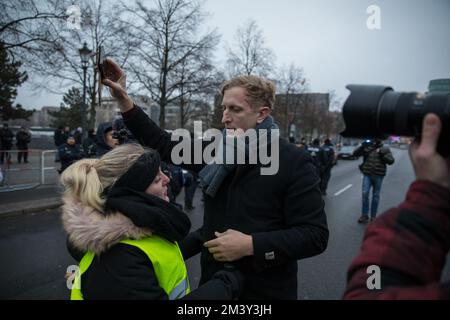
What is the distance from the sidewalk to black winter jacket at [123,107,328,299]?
5.75 m

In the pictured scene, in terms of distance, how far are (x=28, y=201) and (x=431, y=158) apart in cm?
861

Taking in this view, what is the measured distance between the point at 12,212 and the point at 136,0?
420 inches

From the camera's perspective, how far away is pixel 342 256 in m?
4.70

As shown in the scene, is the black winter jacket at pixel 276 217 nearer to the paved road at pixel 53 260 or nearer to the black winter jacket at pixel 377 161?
the paved road at pixel 53 260

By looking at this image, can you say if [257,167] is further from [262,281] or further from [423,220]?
[423,220]

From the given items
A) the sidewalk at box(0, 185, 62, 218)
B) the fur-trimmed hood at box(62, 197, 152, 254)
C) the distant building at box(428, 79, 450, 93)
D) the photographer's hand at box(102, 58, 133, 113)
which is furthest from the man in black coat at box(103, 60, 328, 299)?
the sidewalk at box(0, 185, 62, 218)

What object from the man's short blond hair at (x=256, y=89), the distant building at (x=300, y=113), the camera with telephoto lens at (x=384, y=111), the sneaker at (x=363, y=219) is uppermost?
the distant building at (x=300, y=113)

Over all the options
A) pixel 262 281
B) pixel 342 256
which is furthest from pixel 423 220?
pixel 342 256

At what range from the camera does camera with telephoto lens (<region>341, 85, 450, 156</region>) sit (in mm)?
898

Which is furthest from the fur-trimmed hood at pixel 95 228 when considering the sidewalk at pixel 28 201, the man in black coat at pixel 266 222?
the sidewalk at pixel 28 201

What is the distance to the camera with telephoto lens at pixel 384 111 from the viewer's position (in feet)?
2.95

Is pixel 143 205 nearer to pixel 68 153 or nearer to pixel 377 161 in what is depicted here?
pixel 377 161

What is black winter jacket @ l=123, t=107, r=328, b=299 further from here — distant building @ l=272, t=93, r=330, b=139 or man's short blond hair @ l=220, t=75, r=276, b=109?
distant building @ l=272, t=93, r=330, b=139

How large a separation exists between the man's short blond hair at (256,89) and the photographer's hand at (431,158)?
106 centimetres
